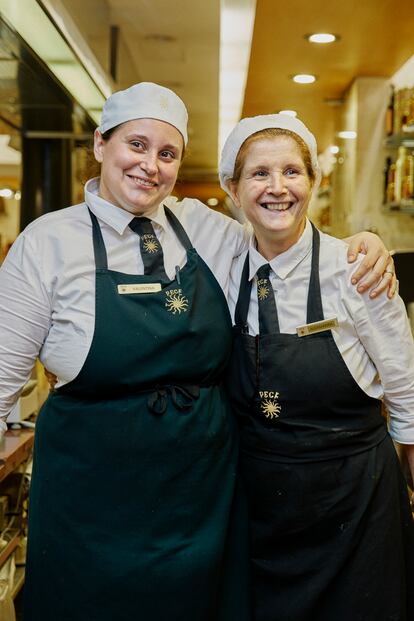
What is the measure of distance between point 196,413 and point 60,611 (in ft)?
1.69

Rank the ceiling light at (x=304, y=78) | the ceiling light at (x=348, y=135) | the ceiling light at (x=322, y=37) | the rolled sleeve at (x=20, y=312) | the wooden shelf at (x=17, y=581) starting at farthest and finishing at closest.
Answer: the ceiling light at (x=348, y=135), the ceiling light at (x=304, y=78), the ceiling light at (x=322, y=37), the wooden shelf at (x=17, y=581), the rolled sleeve at (x=20, y=312)

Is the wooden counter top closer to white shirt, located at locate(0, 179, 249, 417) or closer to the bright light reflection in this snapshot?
white shirt, located at locate(0, 179, 249, 417)

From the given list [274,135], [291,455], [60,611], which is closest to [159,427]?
[291,455]

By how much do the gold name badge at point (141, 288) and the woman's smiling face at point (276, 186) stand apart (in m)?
0.29

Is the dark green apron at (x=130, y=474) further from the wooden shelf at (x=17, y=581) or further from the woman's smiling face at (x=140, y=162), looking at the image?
the wooden shelf at (x=17, y=581)

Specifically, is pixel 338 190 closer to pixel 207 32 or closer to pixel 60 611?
pixel 207 32

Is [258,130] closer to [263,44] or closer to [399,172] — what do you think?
[263,44]

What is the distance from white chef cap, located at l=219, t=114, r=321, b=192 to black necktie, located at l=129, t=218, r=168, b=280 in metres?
0.26

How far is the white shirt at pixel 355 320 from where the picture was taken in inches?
64.3

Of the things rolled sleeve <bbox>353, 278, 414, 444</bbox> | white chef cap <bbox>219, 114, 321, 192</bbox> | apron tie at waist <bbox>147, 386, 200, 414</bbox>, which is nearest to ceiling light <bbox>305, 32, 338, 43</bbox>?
white chef cap <bbox>219, 114, 321, 192</bbox>

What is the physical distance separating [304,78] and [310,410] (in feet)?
11.4

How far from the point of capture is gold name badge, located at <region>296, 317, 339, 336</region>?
162 centimetres

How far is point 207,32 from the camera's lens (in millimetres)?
3650

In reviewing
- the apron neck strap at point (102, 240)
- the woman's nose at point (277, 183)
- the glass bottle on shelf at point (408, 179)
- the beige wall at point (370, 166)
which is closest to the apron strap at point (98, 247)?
the apron neck strap at point (102, 240)
